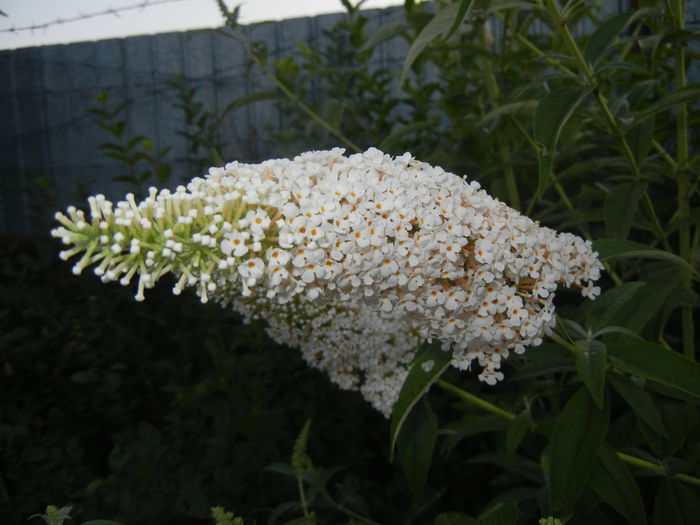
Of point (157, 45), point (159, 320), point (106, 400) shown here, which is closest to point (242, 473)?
point (106, 400)

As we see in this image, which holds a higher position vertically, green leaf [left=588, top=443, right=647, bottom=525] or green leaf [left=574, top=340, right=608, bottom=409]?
green leaf [left=574, top=340, right=608, bottom=409]

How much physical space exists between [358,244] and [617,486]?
0.62 meters

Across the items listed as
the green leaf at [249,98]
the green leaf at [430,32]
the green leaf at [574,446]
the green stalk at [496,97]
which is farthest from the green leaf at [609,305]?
the green leaf at [249,98]

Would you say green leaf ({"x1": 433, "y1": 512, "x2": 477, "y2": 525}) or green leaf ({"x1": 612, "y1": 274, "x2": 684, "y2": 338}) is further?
green leaf ({"x1": 433, "y1": 512, "x2": 477, "y2": 525})

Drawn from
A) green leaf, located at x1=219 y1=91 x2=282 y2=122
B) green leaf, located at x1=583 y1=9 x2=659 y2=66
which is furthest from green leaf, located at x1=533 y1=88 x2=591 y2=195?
green leaf, located at x1=219 y1=91 x2=282 y2=122

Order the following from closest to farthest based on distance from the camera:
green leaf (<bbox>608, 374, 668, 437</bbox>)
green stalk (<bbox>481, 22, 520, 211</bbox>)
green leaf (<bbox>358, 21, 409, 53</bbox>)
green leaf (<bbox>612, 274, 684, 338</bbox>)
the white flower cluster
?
the white flower cluster, green leaf (<bbox>608, 374, 668, 437</bbox>), green leaf (<bbox>612, 274, 684, 338</bbox>), green leaf (<bbox>358, 21, 409, 53</bbox>), green stalk (<bbox>481, 22, 520, 211</bbox>)

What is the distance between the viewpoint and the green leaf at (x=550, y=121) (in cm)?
88

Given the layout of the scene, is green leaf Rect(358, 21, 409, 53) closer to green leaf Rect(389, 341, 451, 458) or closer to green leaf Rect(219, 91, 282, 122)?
green leaf Rect(219, 91, 282, 122)

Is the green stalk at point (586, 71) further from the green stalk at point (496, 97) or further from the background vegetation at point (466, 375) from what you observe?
the green stalk at point (496, 97)

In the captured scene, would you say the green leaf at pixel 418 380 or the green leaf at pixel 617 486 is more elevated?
the green leaf at pixel 418 380

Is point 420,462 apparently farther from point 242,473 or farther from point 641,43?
point 641,43

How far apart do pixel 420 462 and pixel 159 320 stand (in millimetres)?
1777

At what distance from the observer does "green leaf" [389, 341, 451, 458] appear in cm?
88

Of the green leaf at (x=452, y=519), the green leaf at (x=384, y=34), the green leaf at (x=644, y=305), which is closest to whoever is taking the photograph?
the green leaf at (x=644, y=305)
